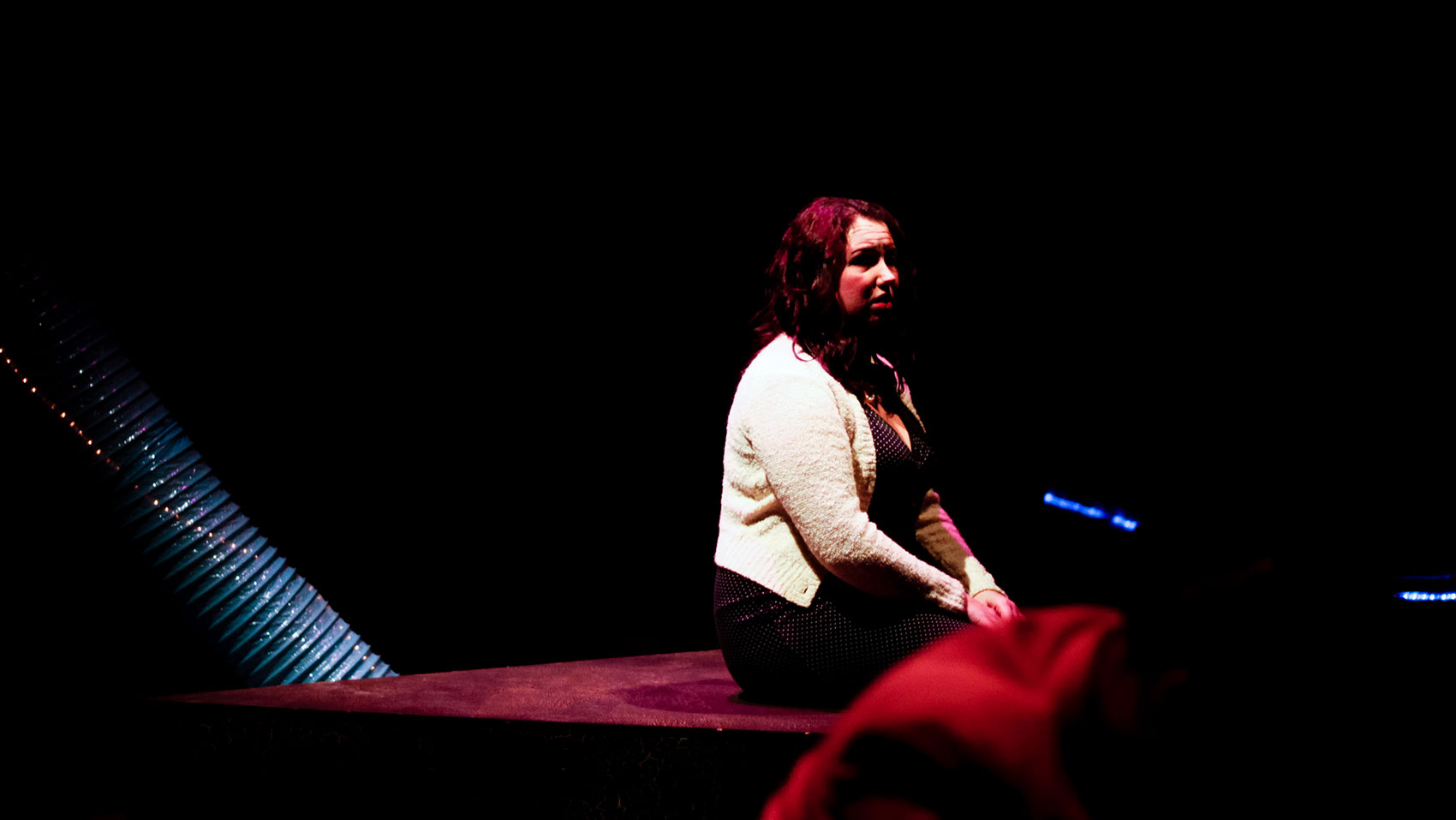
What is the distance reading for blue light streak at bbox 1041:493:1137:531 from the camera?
113 inches

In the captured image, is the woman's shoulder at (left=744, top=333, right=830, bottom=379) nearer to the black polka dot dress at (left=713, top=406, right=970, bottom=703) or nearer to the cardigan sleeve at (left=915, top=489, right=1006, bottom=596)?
the black polka dot dress at (left=713, top=406, right=970, bottom=703)

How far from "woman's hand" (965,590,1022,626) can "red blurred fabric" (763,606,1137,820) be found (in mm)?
1275

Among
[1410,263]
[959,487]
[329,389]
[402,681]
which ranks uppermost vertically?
[329,389]

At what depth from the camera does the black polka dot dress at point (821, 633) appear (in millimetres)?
1666

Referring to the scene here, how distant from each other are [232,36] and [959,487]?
2.59 meters

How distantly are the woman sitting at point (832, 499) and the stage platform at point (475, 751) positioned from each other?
5.2 inches

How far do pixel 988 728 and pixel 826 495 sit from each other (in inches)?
48.7

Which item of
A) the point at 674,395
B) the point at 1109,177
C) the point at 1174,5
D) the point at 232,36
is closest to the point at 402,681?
the point at 674,395

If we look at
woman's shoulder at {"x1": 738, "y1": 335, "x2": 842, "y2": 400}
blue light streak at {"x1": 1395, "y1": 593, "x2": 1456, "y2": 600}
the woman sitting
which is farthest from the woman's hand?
blue light streak at {"x1": 1395, "y1": 593, "x2": 1456, "y2": 600}

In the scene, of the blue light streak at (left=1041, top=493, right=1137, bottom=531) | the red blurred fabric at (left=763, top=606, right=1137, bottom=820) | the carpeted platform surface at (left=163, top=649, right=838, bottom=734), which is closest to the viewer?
the red blurred fabric at (left=763, top=606, right=1137, bottom=820)

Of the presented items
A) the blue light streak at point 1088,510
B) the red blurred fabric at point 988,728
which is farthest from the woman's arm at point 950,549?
the red blurred fabric at point 988,728

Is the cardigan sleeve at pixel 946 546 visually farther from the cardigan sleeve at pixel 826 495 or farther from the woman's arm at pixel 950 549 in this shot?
the cardigan sleeve at pixel 826 495

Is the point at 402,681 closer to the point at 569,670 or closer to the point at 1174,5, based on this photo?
the point at 569,670

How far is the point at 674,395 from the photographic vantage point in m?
3.26
